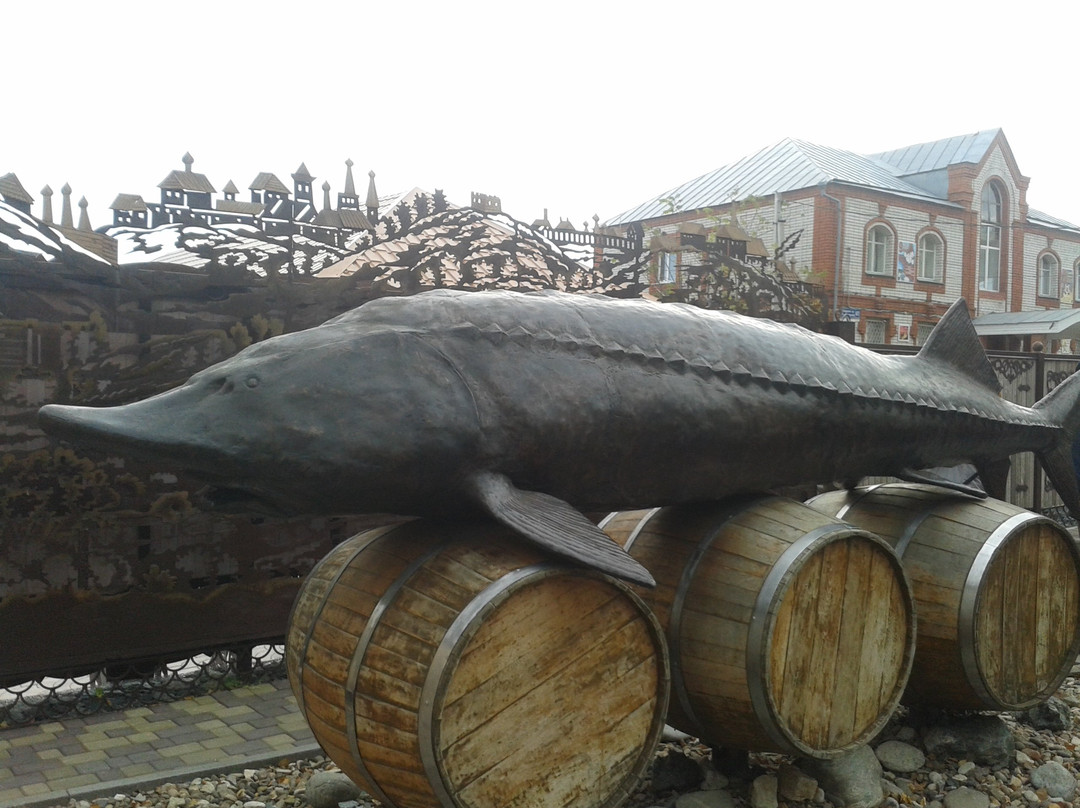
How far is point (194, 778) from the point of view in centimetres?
379

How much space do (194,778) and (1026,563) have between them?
3574 millimetres

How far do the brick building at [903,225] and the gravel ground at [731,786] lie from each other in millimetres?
13528

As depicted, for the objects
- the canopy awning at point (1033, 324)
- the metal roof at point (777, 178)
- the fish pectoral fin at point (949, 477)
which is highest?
the metal roof at point (777, 178)

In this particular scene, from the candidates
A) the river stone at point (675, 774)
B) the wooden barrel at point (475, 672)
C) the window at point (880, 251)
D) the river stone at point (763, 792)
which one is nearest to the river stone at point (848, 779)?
the river stone at point (763, 792)

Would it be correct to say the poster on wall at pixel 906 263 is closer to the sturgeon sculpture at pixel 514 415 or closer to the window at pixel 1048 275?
the window at pixel 1048 275

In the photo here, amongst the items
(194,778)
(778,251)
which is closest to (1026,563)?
(194,778)

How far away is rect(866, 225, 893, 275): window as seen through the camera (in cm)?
1953

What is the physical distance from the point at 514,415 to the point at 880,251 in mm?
19060

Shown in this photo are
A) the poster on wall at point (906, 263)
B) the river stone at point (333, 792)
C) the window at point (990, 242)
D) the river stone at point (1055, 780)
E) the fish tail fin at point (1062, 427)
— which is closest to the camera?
the river stone at point (333, 792)

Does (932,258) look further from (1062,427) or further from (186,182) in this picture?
(186,182)

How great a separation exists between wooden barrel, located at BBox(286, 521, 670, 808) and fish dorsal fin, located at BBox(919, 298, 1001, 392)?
2.05 m

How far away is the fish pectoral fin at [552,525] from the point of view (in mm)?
2410

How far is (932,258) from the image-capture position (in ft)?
68.4

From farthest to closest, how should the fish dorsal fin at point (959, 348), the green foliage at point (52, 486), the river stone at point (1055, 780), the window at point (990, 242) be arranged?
the window at point (990, 242), the green foliage at point (52, 486), the fish dorsal fin at point (959, 348), the river stone at point (1055, 780)
